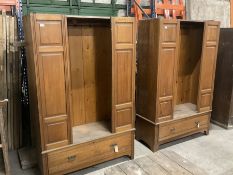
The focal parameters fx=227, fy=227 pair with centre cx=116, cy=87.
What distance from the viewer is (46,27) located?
1.99m

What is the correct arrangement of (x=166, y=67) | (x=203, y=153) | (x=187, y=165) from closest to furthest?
1. (x=187, y=165)
2. (x=166, y=67)
3. (x=203, y=153)

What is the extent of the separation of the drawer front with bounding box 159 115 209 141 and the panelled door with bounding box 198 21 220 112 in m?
0.17

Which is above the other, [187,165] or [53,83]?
[53,83]

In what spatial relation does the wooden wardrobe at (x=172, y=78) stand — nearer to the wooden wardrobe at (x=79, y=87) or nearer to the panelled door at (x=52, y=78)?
the wooden wardrobe at (x=79, y=87)

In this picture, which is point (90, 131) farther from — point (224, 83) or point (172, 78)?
point (224, 83)

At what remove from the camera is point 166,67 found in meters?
2.77

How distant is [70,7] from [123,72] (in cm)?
164

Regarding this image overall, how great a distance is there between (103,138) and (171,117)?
1.01 m

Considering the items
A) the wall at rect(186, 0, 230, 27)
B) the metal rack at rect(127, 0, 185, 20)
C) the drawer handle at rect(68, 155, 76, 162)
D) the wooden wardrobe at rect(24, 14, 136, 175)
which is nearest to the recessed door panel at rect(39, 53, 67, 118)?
the wooden wardrobe at rect(24, 14, 136, 175)

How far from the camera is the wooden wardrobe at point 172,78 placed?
2.71m

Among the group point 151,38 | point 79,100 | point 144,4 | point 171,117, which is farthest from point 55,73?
point 144,4

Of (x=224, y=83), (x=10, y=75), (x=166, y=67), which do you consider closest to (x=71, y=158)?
(x=10, y=75)

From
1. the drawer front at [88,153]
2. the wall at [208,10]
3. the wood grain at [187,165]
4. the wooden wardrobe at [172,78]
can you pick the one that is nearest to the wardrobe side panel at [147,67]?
the wooden wardrobe at [172,78]

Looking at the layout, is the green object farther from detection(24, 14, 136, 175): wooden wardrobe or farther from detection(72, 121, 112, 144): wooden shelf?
detection(72, 121, 112, 144): wooden shelf
